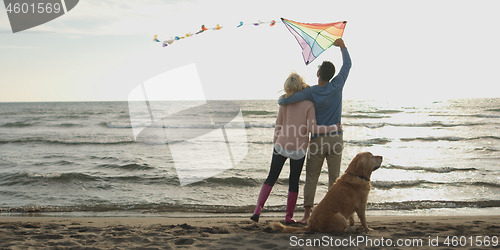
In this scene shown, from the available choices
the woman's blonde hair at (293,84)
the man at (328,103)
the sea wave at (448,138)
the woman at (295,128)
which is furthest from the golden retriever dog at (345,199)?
the sea wave at (448,138)

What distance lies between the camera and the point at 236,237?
152 inches

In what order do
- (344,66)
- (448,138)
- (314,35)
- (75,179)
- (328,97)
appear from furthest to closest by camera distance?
(448,138) → (75,179) → (314,35) → (344,66) → (328,97)

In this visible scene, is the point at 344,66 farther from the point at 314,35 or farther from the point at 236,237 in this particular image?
the point at 236,237

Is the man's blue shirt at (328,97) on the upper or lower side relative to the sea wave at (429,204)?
upper

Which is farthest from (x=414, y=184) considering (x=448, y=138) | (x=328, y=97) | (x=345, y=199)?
(x=448, y=138)

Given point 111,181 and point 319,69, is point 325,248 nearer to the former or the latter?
point 319,69

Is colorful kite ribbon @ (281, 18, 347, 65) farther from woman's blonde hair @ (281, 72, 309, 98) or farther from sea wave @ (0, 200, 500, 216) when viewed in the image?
sea wave @ (0, 200, 500, 216)

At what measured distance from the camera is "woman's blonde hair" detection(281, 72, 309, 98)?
407 centimetres

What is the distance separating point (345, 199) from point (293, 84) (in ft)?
4.60

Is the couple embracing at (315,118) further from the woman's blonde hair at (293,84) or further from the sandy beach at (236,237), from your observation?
the sandy beach at (236,237)

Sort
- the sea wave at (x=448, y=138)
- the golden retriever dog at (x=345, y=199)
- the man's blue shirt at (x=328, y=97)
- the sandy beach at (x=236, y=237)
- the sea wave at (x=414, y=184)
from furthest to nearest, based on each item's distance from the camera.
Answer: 1. the sea wave at (x=448, y=138)
2. the sea wave at (x=414, y=184)
3. the man's blue shirt at (x=328, y=97)
4. the golden retriever dog at (x=345, y=199)
5. the sandy beach at (x=236, y=237)

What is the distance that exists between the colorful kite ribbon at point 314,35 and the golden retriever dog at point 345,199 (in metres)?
1.55

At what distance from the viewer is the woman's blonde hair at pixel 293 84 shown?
407 centimetres

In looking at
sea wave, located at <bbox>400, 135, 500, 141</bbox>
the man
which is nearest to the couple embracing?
the man
